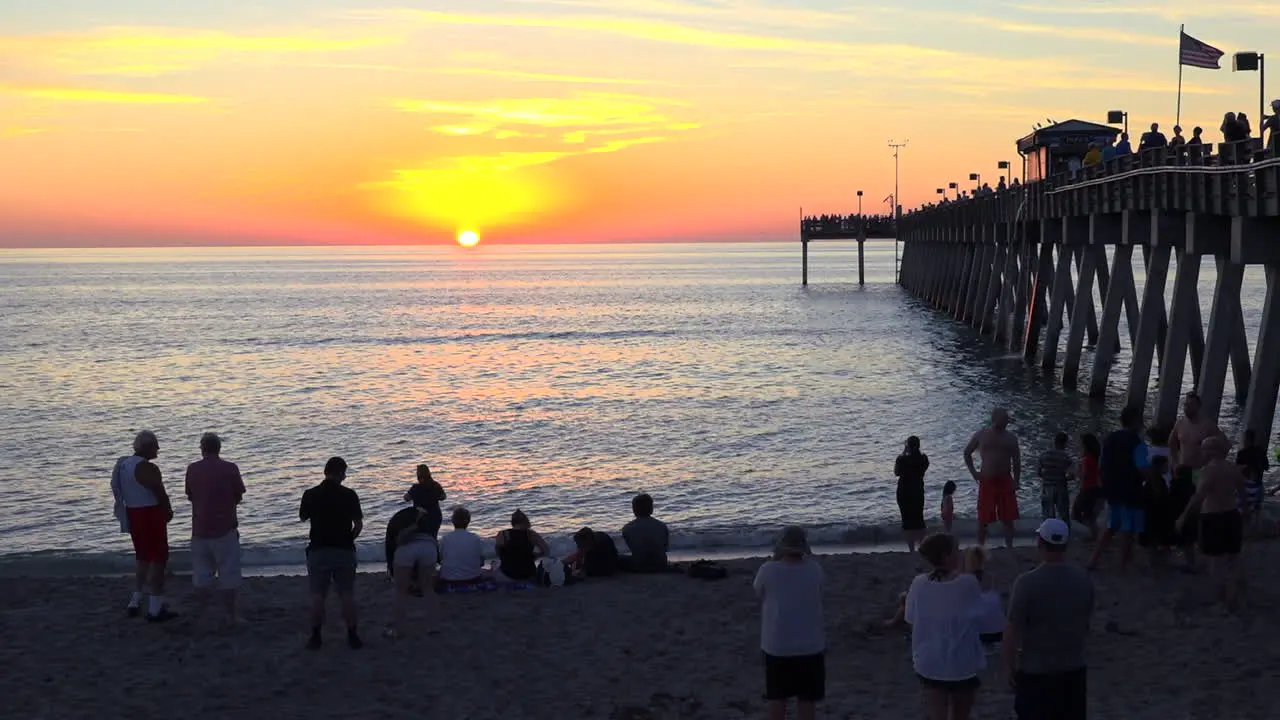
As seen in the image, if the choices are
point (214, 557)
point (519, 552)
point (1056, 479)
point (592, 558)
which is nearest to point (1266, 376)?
point (1056, 479)

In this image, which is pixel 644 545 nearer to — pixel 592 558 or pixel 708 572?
pixel 592 558

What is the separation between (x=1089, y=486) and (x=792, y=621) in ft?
22.9

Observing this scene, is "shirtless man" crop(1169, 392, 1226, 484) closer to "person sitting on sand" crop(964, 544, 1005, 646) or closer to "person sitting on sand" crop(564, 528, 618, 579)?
"person sitting on sand" crop(964, 544, 1005, 646)

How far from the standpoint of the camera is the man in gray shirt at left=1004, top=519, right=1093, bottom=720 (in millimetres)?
5996

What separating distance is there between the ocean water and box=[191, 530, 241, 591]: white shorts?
4634mm

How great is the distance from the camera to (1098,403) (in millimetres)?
31016

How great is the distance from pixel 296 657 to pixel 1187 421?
7.86 m

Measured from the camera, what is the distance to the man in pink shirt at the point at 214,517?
1000 cm

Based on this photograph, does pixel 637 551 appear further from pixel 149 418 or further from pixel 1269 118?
pixel 149 418

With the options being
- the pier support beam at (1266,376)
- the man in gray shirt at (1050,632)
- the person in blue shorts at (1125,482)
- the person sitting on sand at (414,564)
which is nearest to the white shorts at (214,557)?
the person sitting on sand at (414,564)

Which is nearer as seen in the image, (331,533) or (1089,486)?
(331,533)

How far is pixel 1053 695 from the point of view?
6117mm

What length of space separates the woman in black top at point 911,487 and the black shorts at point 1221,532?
297 centimetres

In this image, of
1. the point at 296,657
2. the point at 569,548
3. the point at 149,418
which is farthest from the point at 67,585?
the point at 149,418
